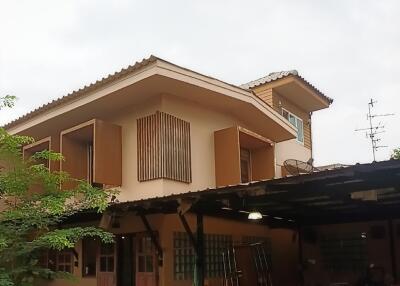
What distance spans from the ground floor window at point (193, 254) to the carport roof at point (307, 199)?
811 millimetres

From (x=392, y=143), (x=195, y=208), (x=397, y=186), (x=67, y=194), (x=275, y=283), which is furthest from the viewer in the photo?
(x=392, y=143)

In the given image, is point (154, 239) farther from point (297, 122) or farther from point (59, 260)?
point (297, 122)

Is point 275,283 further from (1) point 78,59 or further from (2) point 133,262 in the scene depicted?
(1) point 78,59

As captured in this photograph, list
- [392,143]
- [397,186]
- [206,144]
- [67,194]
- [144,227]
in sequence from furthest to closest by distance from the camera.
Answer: [392,143] < [206,144] < [144,227] < [67,194] < [397,186]

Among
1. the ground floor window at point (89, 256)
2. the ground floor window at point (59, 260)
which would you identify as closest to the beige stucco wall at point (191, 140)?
the ground floor window at point (89, 256)

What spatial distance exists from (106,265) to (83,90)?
164 inches

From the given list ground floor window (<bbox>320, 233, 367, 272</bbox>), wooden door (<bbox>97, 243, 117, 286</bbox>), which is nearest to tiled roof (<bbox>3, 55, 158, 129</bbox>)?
wooden door (<bbox>97, 243, 117, 286</bbox>)

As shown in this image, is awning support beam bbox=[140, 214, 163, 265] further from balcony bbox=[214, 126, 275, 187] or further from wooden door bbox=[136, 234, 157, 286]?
balcony bbox=[214, 126, 275, 187]

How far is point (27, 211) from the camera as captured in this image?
816cm

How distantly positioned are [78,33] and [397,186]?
30.2 feet

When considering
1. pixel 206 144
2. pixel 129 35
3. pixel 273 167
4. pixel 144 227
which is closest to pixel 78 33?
pixel 129 35

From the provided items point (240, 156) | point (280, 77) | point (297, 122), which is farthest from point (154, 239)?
point (297, 122)

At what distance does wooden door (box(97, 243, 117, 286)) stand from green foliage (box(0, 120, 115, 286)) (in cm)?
402

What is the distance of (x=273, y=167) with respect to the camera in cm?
1529
